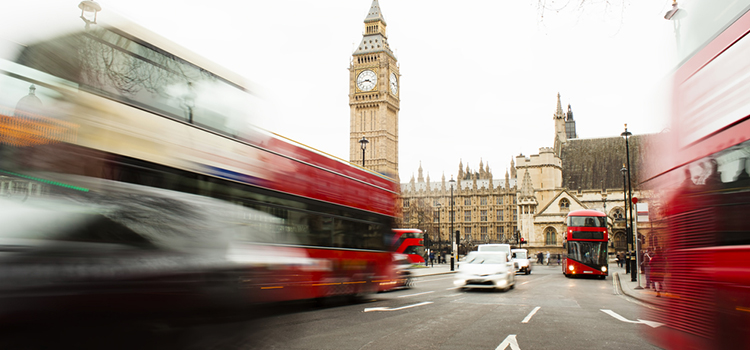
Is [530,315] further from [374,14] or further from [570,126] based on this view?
[570,126]

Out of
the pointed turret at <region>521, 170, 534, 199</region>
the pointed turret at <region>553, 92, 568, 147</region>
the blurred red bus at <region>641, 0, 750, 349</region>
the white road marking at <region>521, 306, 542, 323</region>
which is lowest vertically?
the white road marking at <region>521, 306, 542, 323</region>

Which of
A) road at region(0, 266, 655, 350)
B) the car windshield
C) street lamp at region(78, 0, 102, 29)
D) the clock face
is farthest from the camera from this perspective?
the clock face

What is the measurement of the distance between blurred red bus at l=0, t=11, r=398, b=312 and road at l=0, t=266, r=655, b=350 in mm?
499

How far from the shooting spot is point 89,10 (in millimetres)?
5898

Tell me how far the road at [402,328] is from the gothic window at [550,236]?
182ft

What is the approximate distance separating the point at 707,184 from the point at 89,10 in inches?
268

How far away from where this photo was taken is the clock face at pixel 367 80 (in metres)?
102

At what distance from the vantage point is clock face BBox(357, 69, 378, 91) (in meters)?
102

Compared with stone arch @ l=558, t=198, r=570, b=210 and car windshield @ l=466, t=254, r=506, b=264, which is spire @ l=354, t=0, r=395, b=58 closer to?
stone arch @ l=558, t=198, r=570, b=210

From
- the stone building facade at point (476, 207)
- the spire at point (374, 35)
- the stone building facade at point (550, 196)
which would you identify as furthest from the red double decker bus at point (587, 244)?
the spire at point (374, 35)

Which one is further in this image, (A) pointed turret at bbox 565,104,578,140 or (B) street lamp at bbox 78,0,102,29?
(A) pointed turret at bbox 565,104,578,140

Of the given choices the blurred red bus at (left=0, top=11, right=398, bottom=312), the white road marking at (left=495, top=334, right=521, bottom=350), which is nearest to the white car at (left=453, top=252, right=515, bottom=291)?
the blurred red bus at (left=0, top=11, right=398, bottom=312)

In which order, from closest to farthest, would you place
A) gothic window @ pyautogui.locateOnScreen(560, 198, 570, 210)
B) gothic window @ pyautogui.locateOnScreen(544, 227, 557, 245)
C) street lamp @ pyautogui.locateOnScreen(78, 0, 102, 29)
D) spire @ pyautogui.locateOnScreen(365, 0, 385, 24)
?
street lamp @ pyautogui.locateOnScreen(78, 0, 102, 29) < gothic window @ pyautogui.locateOnScreen(560, 198, 570, 210) < gothic window @ pyautogui.locateOnScreen(544, 227, 557, 245) < spire @ pyautogui.locateOnScreen(365, 0, 385, 24)

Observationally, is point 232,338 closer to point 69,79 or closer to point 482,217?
point 69,79
